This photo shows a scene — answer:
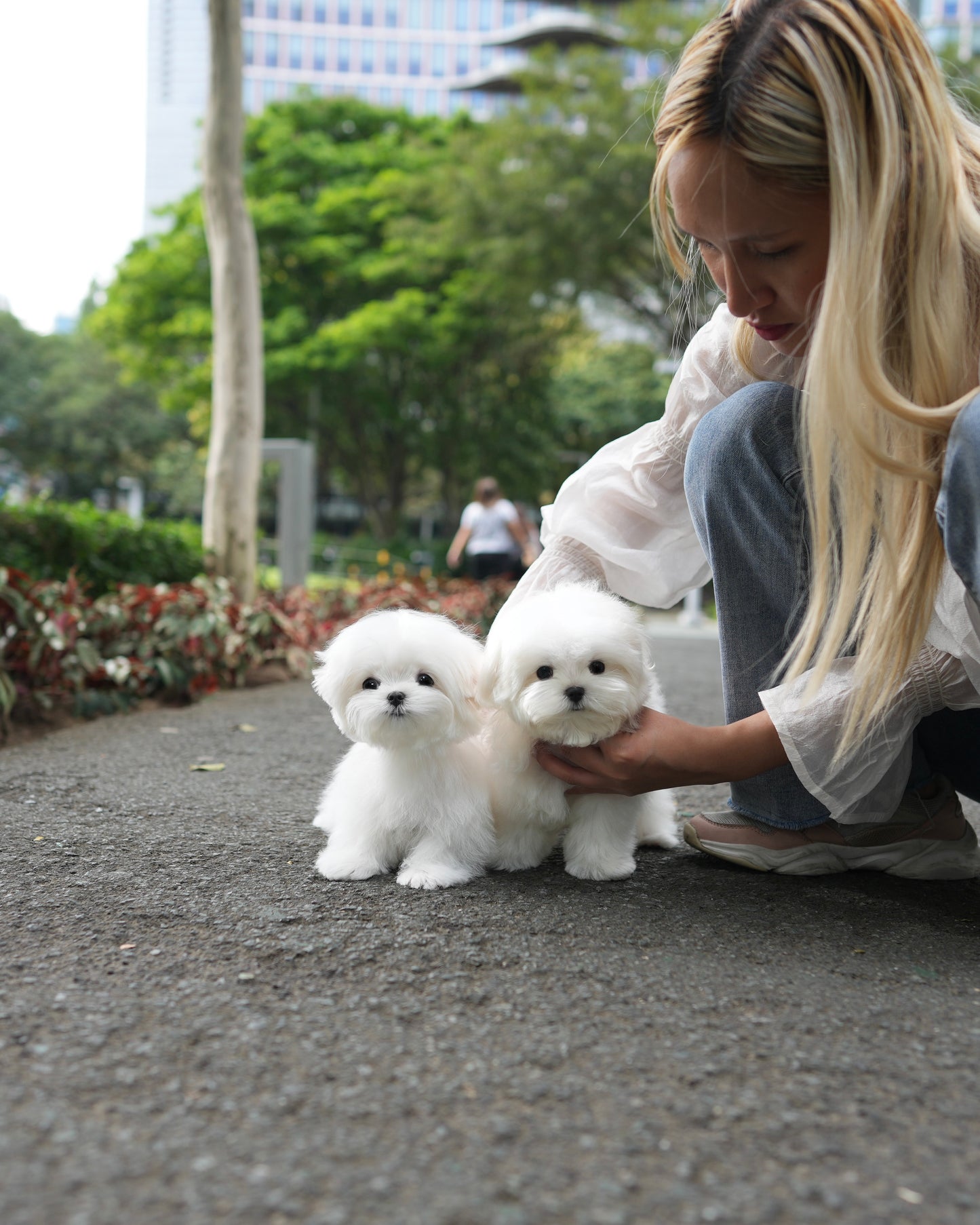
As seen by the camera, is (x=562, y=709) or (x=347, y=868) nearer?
(x=562, y=709)

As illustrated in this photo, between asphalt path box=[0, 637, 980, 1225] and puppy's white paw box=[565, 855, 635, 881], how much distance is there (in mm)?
29

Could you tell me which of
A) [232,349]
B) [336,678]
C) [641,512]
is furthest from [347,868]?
[232,349]

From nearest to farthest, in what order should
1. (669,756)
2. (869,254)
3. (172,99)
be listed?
1. (869,254)
2. (669,756)
3. (172,99)

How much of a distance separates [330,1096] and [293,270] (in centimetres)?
2175

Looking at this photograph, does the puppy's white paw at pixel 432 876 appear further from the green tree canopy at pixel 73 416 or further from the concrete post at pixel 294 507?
the green tree canopy at pixel 73 416

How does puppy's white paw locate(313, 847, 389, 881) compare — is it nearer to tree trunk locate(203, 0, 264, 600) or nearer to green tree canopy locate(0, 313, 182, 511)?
tree trunk locate(203, 0, 264, 600)

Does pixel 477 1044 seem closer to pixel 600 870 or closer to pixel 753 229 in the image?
pixel 600 870

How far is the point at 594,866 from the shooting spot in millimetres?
2098

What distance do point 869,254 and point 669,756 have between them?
953mm

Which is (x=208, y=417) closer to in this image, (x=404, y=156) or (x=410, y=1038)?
(x=404, y=156)

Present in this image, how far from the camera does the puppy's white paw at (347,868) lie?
2082mm

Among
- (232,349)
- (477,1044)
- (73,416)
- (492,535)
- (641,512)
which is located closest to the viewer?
(477,1044)

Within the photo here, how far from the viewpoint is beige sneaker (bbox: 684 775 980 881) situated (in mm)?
2160

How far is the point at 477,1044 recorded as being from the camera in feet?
4.50
